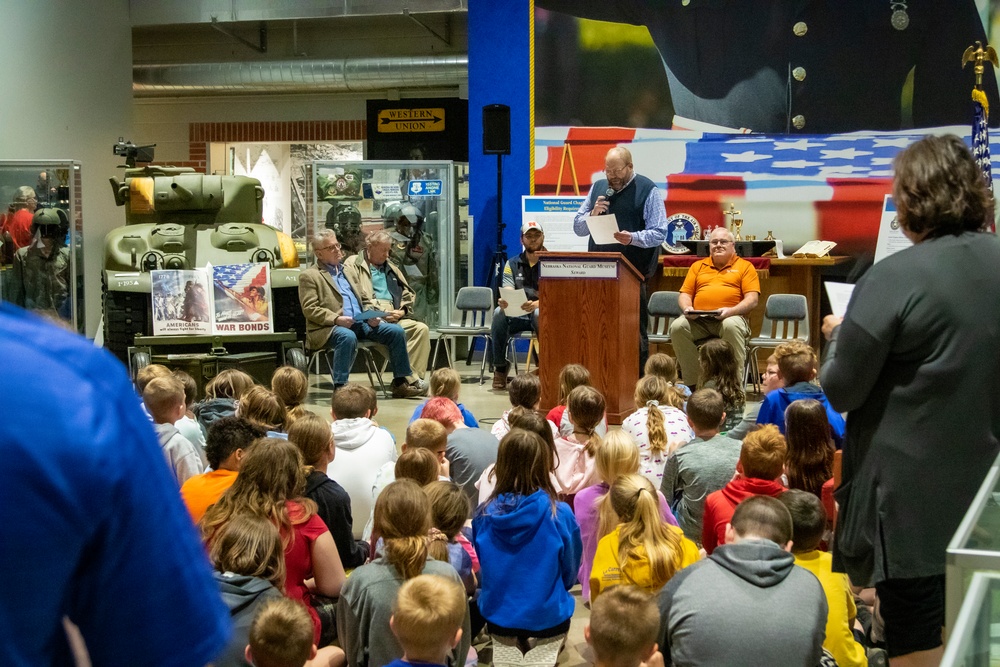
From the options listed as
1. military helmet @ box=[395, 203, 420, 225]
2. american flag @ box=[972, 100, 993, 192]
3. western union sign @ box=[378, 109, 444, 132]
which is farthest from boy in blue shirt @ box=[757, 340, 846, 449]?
western union sign @ box=[378, 109, 444, 132]

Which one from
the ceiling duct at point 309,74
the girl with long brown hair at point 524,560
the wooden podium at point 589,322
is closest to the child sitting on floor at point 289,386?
the girl with long brown hair at point 524,560

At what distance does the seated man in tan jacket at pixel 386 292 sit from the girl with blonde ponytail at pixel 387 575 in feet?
18.5

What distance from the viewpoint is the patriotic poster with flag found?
7.57 metres

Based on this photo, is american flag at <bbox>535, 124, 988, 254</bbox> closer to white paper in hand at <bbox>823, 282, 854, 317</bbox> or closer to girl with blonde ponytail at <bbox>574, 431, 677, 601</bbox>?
girl with blonde ponytail at <bbox>574, 431, 677, 601</bbox>

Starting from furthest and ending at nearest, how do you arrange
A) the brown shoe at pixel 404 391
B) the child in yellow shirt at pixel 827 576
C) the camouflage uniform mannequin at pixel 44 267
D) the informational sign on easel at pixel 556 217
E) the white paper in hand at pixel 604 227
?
the informational sign on easel at pixel 556 217
the camouflage uniform mannequin at pixel 44 267
the brown shoe at pixel 404 391
the white paper in hand at pixel 604 227
the child in yellow shirt at pixel 827 576

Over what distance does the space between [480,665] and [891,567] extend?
64.6 inches

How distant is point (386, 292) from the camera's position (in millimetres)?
8867

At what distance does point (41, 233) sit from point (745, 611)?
7.47 meters

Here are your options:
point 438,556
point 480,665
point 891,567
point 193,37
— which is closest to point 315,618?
point 438,556

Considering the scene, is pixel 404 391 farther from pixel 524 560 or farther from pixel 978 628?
pixel 978 628

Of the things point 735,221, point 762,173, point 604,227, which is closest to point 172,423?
point 604,227

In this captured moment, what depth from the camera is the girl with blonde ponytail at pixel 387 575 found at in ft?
9.18

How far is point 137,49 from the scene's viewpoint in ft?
50.6

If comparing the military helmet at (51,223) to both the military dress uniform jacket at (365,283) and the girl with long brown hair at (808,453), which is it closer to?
the military dress uniform jacket at (365,283)
